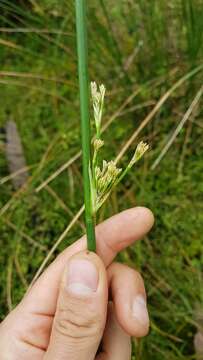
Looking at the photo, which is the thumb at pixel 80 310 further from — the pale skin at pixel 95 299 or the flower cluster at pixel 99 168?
the flower cluster at pixel 99 168

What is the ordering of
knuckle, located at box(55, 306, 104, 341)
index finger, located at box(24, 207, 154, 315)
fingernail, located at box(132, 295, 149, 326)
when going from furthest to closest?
index finger, located at box(24, 207, 154, 315) → fingernail, located at box(132, 295, 149, 326) → knuckle, located at box(55, 306, 104, 341)

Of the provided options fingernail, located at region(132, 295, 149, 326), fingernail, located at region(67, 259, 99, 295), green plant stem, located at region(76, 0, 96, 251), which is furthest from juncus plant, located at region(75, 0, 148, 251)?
fingernail, located at region(132, 295, 149, 326)

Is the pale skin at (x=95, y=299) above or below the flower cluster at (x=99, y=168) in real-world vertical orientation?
below

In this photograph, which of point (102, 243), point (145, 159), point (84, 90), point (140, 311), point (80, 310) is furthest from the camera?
point (145, 159)

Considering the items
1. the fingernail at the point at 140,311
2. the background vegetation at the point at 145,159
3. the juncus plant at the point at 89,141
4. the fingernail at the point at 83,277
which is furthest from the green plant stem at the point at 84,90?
the background vegetation at the point at 145,159

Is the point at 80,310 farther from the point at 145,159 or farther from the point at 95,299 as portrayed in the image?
the point at 145,159

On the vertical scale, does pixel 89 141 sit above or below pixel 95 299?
above

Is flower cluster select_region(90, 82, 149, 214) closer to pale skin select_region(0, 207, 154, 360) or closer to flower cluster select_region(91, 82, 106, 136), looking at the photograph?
flower cluster select_region(91, 82, 106, 136)

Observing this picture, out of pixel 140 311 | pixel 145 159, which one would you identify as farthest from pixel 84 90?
pixel 145 159
